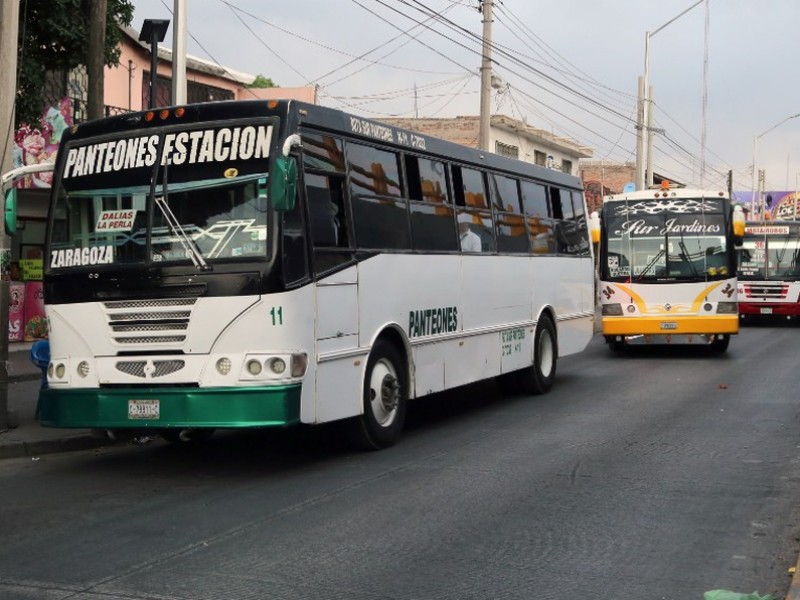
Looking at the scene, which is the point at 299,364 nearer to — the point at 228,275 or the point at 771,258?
the point at 228,275

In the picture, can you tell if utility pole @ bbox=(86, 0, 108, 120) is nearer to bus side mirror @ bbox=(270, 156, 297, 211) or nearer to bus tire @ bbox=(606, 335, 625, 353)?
bus side mirror @ bbox=(270, 156, 297, 211)

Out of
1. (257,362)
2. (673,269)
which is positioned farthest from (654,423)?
(673,269)

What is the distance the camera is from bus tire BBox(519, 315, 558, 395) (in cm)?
1513

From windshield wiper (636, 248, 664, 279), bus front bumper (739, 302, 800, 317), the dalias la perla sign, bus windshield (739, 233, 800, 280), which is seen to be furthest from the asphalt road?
bus windshield (739, 233, 800, 280)

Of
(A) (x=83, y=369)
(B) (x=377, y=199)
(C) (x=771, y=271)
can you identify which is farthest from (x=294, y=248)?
(C) (x=771, y=271)

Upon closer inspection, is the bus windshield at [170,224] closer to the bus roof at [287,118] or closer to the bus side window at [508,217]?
the bus roof at [287,118]

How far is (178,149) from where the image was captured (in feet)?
30.3

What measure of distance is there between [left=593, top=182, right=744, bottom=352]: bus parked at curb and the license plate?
1285 centimetres

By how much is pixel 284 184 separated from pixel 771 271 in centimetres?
2550

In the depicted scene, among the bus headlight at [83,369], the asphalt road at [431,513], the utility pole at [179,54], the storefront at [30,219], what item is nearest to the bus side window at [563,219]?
the asphalt road at [431,513]

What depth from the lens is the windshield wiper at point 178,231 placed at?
894 centimetres

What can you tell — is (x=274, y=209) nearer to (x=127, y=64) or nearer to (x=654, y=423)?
(x=654, y=423)

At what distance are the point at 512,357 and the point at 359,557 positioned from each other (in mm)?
7757

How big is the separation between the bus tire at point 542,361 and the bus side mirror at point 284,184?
6969 mm
